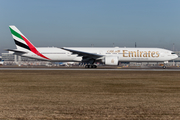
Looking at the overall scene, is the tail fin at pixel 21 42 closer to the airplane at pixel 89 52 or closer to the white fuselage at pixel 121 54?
the airplane at pixel 89 52

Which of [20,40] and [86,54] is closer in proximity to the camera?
[86,54]

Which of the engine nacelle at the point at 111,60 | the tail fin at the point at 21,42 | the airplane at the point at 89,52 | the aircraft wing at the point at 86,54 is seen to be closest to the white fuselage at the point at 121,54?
the airplane at the point at 89,52

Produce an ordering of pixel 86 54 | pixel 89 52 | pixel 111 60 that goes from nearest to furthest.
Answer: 1. pixel 111 60
2. pixel 86 54
3. pixel 89 52

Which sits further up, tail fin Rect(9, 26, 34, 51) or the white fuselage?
tail fin Rect(9, 26, 34, 51)

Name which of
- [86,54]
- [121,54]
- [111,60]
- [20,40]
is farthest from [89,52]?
[20,40]

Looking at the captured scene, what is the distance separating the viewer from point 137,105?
821 centimetres

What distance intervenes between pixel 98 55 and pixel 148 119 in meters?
30.5

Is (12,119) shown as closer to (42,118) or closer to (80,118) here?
(42,118)

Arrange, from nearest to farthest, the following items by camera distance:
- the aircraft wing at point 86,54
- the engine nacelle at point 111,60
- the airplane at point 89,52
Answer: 1. the aircraft wing at point 86,54
2. the engine nacelle at point 111,60
3. the airplane at point 89,52

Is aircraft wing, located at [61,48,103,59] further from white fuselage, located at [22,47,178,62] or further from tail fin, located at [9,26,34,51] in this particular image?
tail fin, located at [9,26,34,51]

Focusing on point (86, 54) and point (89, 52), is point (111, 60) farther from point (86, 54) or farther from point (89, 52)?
point (89, 52)

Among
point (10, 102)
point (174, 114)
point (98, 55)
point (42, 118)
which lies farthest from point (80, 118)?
point (98, 55)

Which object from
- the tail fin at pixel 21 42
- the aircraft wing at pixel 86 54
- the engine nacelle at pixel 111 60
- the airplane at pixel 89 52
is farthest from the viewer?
the tail fin at pixel 21 42

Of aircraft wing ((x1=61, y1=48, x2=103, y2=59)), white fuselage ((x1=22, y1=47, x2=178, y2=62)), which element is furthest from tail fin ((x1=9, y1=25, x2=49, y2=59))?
aircraft wing ((x1=61, y1=48, x2=103, y2=59))
